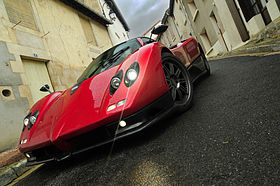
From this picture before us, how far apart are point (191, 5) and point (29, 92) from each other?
507 inches

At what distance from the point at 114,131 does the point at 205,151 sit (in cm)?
68

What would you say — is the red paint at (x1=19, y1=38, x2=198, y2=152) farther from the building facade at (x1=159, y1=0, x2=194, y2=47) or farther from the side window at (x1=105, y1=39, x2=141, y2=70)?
the building facade at (x1=159, y1=0, x2=194, y2=47)

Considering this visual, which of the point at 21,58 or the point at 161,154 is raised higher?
the point at 21,58

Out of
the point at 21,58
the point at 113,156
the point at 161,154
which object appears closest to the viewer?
the point at 161,154

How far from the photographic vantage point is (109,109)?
1.37 meters

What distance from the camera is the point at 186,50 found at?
2.93 meters

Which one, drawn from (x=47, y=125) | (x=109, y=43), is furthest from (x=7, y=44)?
(x=109, y=43)

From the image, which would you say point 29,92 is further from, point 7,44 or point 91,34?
point 91,34

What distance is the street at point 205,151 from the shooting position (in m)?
0.82

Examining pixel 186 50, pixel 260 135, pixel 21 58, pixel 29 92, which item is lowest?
pixel 260 135

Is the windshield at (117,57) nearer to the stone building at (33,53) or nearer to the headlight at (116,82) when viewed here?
the headlight at (116,82)

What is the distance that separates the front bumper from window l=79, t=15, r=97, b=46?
30.4 ft

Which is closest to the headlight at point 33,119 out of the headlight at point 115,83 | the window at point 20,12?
the headlight at point 115,83

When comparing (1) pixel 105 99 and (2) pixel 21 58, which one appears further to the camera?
(2) pixel 21 58
